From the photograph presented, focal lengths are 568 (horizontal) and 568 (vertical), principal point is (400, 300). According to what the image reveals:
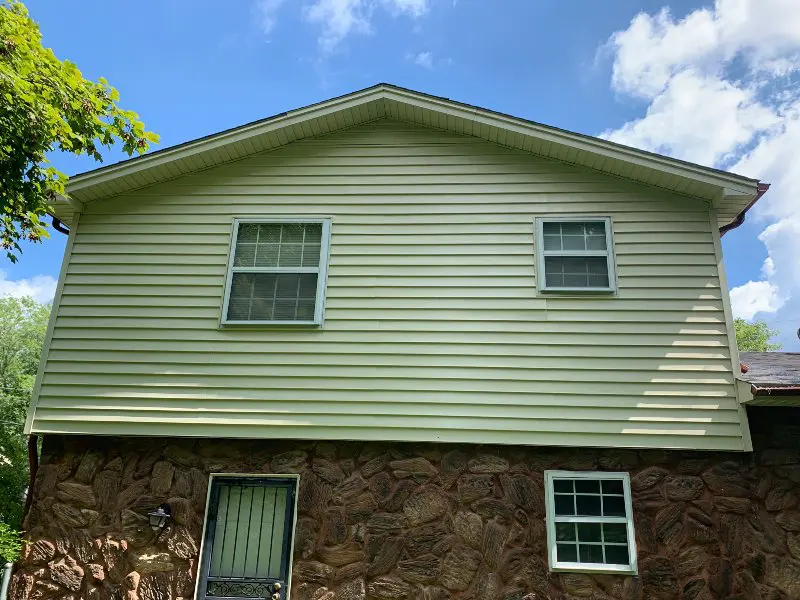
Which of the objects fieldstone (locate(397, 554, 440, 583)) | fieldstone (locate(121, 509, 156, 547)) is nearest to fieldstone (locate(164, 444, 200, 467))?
fieldstone (locate(121, 509, 156, 547))

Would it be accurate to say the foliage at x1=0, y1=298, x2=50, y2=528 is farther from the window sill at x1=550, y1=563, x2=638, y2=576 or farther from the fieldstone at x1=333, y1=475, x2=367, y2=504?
the window sill at x1=550, y1=563, x2=638, y2=576

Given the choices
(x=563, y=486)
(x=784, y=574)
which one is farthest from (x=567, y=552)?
(x=784, y=574)

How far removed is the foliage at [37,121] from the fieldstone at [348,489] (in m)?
4.06

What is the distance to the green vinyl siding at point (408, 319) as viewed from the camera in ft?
18.5

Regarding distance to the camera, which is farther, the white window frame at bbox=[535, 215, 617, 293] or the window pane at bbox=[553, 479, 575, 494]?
the white window frame at bbox=[535, 215, 617, 293]

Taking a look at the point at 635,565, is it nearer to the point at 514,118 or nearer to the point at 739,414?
the point at 739,414

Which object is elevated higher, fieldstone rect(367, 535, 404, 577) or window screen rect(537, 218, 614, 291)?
window screen rect(537, 218, 614, 291)

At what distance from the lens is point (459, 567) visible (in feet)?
17.3

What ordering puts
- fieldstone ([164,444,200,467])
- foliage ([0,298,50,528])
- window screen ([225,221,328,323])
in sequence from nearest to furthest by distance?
fieldstone ([164,444,200,467]) → window screen ([225,221,328,323]) → foliage ([0,298,50,528])

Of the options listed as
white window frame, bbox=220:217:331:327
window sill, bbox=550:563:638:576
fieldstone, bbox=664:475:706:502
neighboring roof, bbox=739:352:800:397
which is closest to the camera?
neighboring roof, bbox=739:352:800:397

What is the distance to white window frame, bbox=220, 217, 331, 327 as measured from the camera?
240 inches

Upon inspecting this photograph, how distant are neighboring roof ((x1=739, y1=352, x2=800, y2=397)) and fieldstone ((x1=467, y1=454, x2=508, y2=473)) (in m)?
2.36

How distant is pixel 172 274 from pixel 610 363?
483cm

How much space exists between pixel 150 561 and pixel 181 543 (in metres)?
0.34
